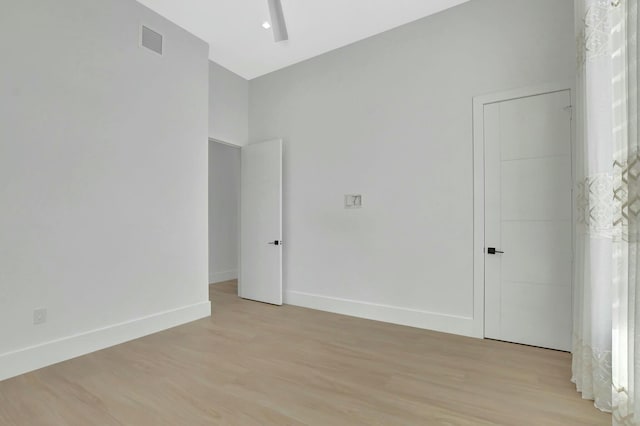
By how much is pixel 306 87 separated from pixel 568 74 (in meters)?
3.06

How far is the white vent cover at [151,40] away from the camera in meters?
3.49

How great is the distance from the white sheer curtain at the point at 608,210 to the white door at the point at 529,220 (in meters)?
0.65

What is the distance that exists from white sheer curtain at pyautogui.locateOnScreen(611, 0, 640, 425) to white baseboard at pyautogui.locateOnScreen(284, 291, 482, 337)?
1645 millimetres

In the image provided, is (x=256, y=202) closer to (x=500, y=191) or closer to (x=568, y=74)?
(x=500, y=191)

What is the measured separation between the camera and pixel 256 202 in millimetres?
4906

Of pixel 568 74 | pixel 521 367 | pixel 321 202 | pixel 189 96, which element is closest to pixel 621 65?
pixel 568 74

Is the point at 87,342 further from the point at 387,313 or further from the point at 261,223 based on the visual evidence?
the point at 387,313

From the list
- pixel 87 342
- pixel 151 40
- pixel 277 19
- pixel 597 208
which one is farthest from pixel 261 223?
pixel 597 208

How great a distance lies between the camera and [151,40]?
355cm

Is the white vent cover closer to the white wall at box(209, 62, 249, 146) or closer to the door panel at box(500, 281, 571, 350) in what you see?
the white wall at box(209, 62, 249, 146)

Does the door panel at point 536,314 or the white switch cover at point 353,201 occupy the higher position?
the white switch cover at point 353,201

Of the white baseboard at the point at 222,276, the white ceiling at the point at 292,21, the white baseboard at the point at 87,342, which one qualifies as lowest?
the white baseboard at the point at 222,276

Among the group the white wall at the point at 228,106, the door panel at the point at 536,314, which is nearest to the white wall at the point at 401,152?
the door panel at the point at 536,314

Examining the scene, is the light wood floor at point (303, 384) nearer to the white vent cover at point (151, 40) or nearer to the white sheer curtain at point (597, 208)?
the white sheer curtain at point (597, 208)
